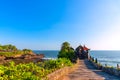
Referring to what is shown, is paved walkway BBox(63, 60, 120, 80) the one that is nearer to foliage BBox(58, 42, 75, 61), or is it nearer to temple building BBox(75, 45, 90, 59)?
foliage BBox(58, 42, 75, 61)

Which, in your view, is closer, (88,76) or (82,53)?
(88,76)

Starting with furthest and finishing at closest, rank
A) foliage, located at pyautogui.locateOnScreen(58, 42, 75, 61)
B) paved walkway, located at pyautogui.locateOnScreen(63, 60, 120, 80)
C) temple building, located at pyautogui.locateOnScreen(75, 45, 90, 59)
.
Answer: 1. temple building, located at pyautogui.locateOnScreen(75, 45, 90, 59)
2. foliage, located at pyautogui.locateOnScreen(58, 42, 75, 61)
3. paved walkway, located at pyautogui.locateOnScreen(63, 60, 120, 80)

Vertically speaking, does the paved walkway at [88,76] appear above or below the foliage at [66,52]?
below

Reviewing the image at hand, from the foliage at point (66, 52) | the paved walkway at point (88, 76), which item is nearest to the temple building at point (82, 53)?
the foliage at point (66, 52)

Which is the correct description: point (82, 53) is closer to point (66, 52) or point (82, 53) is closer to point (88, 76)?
point (66, 52)

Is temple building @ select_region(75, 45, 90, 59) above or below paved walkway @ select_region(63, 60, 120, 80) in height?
above

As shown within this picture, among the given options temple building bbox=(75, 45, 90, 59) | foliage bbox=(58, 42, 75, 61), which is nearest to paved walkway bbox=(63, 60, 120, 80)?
foliage bbox=(58, 42, 75, 61)

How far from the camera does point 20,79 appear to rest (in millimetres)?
12188

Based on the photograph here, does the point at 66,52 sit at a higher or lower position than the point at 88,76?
higher

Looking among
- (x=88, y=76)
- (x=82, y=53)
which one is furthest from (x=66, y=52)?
(x=88, y=76)

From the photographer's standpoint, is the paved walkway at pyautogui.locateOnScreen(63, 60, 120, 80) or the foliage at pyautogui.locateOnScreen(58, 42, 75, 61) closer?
the paved walkway at pyautogui.locateOnScreen(63, 60, 120, 80)

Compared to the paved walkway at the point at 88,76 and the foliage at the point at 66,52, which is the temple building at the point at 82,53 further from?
the paved walkway at the point at 88,76

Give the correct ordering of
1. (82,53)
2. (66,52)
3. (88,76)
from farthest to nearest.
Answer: (82,53), (66,52), (88,76)

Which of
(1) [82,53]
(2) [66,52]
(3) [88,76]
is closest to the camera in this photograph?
(3) [88,76]
